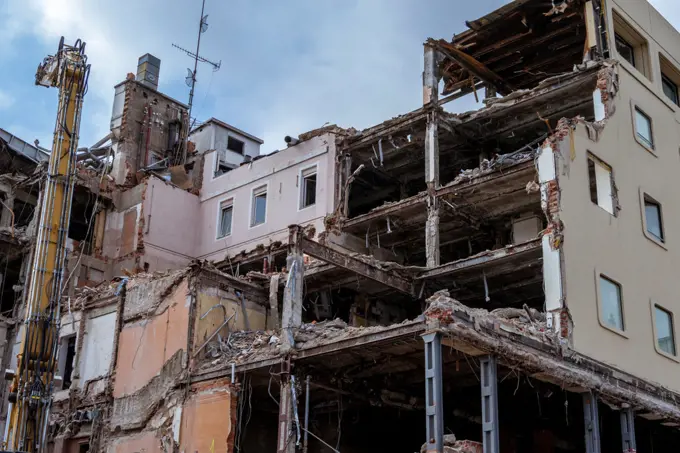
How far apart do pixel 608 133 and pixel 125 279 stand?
50.6ft

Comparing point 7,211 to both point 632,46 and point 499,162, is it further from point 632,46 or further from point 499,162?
point 632,46

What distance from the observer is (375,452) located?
89.4 feet

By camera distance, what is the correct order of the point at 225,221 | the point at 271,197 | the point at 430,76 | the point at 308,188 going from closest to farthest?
the point at 430,76 < the point at 308,188 < the point at 271,197 < the point at 225,221

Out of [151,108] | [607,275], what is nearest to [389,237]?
[607,275]

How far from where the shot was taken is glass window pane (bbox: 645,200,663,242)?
25734mm

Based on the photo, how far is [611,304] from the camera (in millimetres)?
22969

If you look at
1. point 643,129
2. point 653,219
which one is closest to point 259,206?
point 643,129

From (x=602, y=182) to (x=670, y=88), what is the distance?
694cm

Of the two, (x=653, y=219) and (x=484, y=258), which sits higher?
(x=653, y=219)

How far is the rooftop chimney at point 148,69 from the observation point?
133 feet

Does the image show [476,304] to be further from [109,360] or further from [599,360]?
[109,360]

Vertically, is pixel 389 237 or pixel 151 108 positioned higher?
pixel 151 108

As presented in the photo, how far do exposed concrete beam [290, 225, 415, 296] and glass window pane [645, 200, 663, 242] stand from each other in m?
7.30

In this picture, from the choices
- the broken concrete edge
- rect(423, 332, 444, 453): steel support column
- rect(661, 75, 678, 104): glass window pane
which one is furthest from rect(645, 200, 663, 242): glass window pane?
rect(423, 332, 444, 453): steel support column
